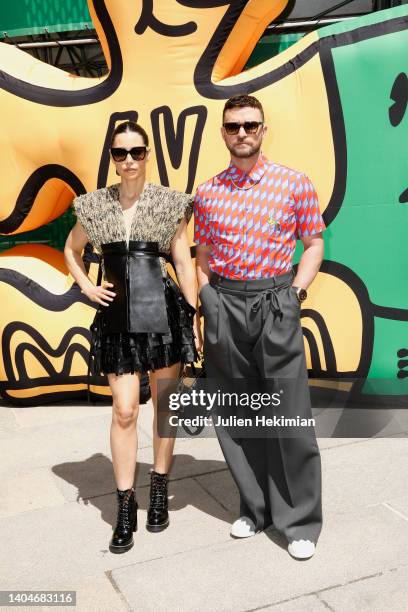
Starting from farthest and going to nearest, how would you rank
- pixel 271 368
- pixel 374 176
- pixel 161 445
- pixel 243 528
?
1. pixel 374 176
2. pixel 161 445
3. pixel 243 528
4. pixel 271 368

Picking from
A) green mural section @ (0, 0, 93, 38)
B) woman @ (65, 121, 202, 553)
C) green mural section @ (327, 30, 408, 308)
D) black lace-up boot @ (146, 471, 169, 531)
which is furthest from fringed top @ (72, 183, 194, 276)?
green mural section @ (0, 0, 93, 38)

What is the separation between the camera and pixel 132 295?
257 centimetres

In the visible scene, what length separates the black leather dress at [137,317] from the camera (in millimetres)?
2578

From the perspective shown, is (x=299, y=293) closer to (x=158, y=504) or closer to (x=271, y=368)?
(x=271, y=368)

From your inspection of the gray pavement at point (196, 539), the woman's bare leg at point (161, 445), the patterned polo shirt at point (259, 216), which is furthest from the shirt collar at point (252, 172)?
the gray pavement at point (196, 539)

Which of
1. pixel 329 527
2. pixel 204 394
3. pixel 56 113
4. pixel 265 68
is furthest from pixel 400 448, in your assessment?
pixel 56 113

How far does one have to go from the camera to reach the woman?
257 centimetres

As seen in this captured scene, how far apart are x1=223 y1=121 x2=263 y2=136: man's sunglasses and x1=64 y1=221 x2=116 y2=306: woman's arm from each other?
76cm

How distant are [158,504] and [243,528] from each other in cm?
39

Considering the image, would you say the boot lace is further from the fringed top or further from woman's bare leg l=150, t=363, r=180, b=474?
the fringed top

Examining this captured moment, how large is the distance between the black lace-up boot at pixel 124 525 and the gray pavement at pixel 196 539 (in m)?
0.04

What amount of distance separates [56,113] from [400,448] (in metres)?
2.91

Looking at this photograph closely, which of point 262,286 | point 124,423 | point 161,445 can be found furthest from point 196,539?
point 262,286

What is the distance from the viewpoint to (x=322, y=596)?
2268mm
